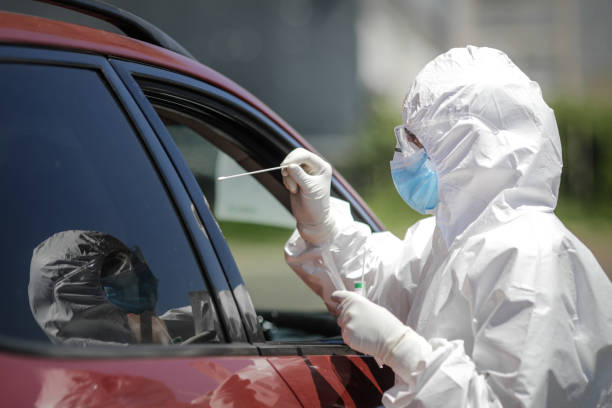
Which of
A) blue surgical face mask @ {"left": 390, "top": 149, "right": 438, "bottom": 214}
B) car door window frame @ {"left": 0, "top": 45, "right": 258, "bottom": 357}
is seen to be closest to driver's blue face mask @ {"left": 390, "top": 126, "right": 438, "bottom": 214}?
blue surgical face mask @ {"left": 390, "top": 149, "right": 438, "bottom": 214}

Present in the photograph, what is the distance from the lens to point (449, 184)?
196 centimetres

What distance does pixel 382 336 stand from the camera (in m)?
1.83

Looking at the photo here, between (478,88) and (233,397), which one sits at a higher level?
(478,88)

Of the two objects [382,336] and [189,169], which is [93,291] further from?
[382,336]

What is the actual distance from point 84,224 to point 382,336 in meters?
0.76

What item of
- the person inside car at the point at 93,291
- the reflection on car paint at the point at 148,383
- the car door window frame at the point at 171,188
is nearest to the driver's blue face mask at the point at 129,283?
the person inside car at the point at 93,291

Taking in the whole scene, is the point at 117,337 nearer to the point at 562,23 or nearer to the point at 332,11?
the point at 332,11

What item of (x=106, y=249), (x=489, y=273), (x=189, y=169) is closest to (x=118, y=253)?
(x=106, y=249)

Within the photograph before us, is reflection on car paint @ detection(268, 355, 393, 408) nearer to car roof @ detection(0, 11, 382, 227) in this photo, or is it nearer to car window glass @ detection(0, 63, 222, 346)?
car window glass @ detection(0, 63, 222, 346)

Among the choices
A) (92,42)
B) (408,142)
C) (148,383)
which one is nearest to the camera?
(148,383)

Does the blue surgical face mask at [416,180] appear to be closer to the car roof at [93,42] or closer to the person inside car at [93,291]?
the car roof at [93,42]

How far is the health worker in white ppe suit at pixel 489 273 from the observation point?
1662mm

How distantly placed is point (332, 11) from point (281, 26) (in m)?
1.28

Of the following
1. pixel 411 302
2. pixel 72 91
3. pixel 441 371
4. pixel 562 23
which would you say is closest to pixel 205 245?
pixel 72 91
